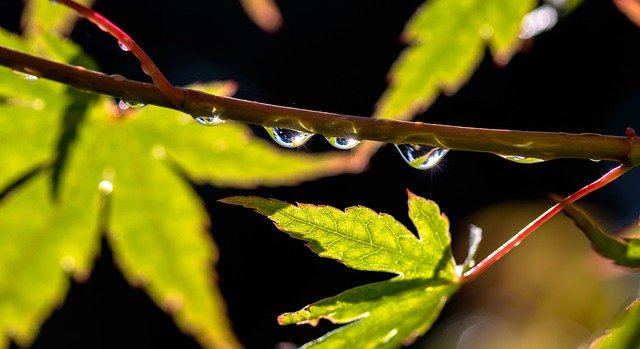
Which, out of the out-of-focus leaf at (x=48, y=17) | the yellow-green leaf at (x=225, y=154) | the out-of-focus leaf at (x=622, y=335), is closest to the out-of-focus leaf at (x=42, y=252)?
the yellow-green leaf at (x=225, y=154)

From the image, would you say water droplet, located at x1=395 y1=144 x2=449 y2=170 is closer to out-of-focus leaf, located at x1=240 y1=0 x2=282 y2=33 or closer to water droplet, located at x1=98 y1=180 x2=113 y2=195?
out-of-focus leaf, located at x1=240 y1=0 x2=282 y2=33

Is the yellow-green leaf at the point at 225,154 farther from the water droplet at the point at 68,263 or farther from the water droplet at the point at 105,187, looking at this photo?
the water droplet at the point at 68,263

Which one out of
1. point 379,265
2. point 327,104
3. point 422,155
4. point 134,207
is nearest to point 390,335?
point 379,265

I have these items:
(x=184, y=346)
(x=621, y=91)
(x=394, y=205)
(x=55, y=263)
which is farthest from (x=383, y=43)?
(x=55, y=263)

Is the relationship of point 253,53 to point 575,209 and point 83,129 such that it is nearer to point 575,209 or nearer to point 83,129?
point 83,129

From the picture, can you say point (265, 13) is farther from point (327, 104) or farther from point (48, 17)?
point (327, 104)
